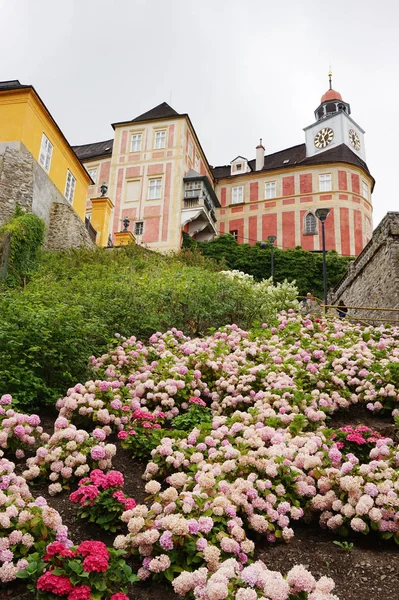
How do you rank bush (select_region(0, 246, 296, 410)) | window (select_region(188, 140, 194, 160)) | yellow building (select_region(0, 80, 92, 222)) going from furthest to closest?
window (select_region(188, 140, 194, 160)), yellow building (select_region(0, 80, 92, 222)), bush (select_region(0, 246, 296, 410))

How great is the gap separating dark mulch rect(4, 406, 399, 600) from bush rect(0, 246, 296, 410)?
1904mm

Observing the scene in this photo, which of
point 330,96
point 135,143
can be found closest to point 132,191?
point 135,143

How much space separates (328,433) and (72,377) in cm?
309

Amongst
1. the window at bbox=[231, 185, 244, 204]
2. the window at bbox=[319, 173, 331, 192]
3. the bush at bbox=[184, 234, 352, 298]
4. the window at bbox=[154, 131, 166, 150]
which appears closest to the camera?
the bush at bbox=[184, 234, 352, 298]

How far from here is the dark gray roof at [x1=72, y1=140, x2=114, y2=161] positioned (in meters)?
41.6

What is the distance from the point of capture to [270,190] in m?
40.9

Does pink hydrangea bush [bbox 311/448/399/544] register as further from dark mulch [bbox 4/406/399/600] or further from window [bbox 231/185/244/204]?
window [bbox 231/185/244/204]

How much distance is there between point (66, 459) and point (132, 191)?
1279 inches

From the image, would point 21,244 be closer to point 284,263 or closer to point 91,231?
point 91,231

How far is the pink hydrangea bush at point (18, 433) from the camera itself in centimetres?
457

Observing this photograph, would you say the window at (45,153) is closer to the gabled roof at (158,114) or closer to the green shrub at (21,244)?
the green shrub at (21,244)

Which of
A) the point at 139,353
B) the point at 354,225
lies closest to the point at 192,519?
the point at 139,353

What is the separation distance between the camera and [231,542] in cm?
320

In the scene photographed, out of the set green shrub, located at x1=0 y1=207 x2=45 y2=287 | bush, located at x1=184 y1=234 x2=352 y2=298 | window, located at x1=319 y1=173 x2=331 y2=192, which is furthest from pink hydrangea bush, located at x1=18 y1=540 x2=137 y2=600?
window, located at x1=319 y1=173 x2=331 y2=192
